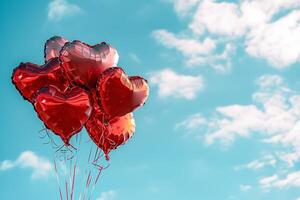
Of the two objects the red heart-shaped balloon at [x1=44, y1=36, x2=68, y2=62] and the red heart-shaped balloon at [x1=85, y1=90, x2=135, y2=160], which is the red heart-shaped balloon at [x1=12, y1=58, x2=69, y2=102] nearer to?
the red heart-shaped balloon at [x1=44, y1=36, x2=68, y2=62]

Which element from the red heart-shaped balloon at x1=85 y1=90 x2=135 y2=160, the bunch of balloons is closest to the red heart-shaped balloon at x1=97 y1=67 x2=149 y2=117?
the bunch of balloons

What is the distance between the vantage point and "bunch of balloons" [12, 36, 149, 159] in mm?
9828

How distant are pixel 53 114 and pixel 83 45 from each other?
131cm

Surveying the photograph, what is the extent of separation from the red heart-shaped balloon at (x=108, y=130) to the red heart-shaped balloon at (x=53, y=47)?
1354mm

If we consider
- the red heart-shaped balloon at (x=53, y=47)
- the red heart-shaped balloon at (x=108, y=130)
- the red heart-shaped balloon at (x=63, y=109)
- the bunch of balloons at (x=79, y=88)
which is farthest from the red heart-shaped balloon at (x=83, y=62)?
the red heart-shaped balloon at (x=53, y=47)

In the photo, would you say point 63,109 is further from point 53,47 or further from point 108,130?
point 53,47

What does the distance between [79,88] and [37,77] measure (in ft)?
2.65

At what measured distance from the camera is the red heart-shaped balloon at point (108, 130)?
1066 cm

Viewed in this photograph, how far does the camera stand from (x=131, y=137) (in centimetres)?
1135

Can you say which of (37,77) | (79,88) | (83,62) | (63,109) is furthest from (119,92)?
(37,77)

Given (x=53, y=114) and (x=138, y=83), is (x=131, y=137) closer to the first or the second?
(x=138, y=83)

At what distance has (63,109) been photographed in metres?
9.78

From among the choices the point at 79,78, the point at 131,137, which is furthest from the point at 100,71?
the point at 131,137

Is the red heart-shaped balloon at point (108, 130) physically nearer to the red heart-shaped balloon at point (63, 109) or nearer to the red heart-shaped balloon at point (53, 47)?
the red heart-shaped balloon at point (63, 109)
